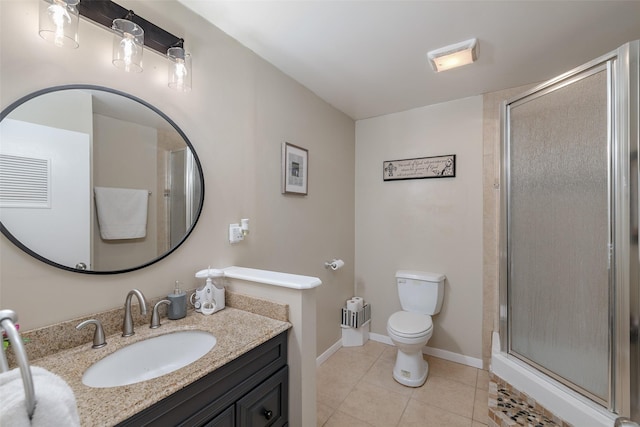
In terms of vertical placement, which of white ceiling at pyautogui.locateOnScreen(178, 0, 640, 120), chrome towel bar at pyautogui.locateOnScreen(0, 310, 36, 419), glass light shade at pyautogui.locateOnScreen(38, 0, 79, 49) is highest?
white ceiling at pyautogui.locateOnScreen(178, 0, 640, 120)

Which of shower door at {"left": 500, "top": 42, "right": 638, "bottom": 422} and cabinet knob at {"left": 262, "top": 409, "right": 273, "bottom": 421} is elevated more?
shower door at {"left": 500, "top": 42, "right": 638, "bottom": 422}

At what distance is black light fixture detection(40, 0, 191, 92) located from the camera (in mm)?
968

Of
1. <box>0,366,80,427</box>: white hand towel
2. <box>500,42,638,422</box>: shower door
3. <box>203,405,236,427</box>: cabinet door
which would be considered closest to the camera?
<box>0,366,80,427</box>: white hand towel

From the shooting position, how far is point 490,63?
6.40ft

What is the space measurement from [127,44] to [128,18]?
0.39 feet

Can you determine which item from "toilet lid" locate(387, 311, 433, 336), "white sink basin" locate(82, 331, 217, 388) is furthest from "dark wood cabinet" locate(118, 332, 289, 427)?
"toilet lid" locate(387, 311, 433, 336)

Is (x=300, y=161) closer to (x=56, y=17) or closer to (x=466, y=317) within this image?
(x=56, y=17)

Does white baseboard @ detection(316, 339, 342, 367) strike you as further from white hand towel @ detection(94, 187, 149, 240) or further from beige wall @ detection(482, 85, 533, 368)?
white hand towel @ detection(94, 187, 149, 240)

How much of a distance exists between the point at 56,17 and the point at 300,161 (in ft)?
4.89

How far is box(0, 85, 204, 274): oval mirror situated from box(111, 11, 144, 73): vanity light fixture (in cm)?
13

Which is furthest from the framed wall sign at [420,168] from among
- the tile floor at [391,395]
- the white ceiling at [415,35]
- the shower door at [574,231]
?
the tile floor at [391,395]

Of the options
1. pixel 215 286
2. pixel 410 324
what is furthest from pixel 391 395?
pixel 215 286

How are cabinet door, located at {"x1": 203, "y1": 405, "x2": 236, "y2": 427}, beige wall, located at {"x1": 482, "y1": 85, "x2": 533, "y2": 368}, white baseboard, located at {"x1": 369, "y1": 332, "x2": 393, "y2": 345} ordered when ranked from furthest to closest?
white baseboard, located at {"x1": 369, "y1": 332, "x2": 393, "y2": 345}
beige wall, located at {"x1": 482, "y1": 85, "x2": 533, "y2": 368}
cabinet door, located at {"x1": 203, "y1": 405, "x2": 236, "y2": 427}

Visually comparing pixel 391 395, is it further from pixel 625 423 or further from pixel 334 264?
pixel 625 423
